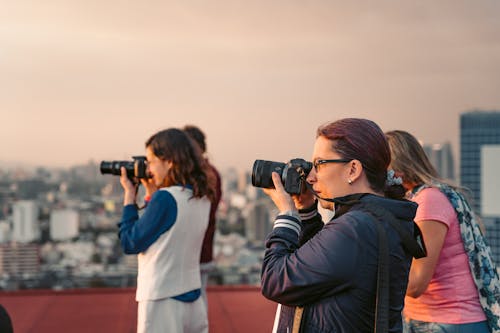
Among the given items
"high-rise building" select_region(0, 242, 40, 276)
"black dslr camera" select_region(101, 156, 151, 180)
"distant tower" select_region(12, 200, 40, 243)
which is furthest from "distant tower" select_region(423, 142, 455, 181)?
"distant tower" select_region(12, 200, 40, 243)

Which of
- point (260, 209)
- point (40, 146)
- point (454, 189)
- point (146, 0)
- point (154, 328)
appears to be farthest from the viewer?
point (40, 146)

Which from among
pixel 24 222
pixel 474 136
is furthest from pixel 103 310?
pixel 474 136

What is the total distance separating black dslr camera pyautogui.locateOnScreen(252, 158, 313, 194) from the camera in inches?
48.9

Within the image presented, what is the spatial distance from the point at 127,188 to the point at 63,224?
516cm

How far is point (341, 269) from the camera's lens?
1.06m

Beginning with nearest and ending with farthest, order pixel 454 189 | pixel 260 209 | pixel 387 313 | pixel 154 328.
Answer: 1. pixel 387 313
2. pixel 454 189
3. pixel 154 328
4. pixel 260 209

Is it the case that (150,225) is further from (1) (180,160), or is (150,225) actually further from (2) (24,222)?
(2) (24,222)

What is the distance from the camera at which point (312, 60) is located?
6297 mm

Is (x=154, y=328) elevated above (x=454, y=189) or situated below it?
below

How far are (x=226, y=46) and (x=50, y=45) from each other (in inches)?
74.0

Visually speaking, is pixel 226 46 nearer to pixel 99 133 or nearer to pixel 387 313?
pixel 99 133

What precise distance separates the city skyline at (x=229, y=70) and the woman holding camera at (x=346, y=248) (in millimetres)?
4354

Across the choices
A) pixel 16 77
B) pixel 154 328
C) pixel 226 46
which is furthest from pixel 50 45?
pixel 154 328

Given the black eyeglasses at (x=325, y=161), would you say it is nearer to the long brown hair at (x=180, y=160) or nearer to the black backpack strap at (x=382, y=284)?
the black backpack strap at (x=382, y=284)
